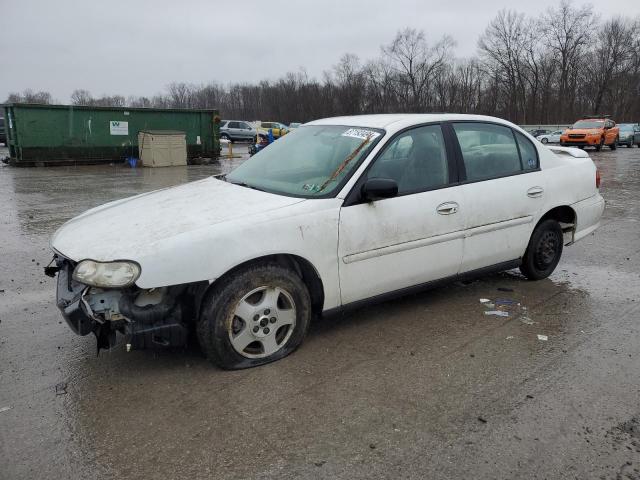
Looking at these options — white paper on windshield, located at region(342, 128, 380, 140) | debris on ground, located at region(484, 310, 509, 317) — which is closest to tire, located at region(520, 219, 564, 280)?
debris on ground, located at region(484, 310, 509, 317)

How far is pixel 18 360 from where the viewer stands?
3682mm

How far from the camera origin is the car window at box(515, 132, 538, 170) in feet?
16.2

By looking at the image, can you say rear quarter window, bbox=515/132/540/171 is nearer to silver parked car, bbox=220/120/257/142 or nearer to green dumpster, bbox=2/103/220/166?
green dumpster, bbox=2/103/220/166

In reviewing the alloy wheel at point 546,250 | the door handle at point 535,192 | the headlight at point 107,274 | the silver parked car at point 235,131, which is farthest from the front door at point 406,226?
the silver parked car at point 235,131

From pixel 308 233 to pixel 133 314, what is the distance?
118 cm

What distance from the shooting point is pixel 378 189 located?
12.1 feet

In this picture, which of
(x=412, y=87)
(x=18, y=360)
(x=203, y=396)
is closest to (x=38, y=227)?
(x=18, y=360)

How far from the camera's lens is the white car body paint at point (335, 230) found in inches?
127

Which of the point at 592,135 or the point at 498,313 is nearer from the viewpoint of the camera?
the point at 498,313

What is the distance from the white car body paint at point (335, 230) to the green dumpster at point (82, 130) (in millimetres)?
16425

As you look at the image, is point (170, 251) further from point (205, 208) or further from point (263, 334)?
point (263, 334)

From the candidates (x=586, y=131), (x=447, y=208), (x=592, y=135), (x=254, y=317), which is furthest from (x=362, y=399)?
(x=586, y=131)

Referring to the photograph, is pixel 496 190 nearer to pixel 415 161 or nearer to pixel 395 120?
pixel 415 161

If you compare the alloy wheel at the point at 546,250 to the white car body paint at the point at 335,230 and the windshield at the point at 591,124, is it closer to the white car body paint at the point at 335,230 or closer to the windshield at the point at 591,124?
the white car body paint at the point at 335,230
